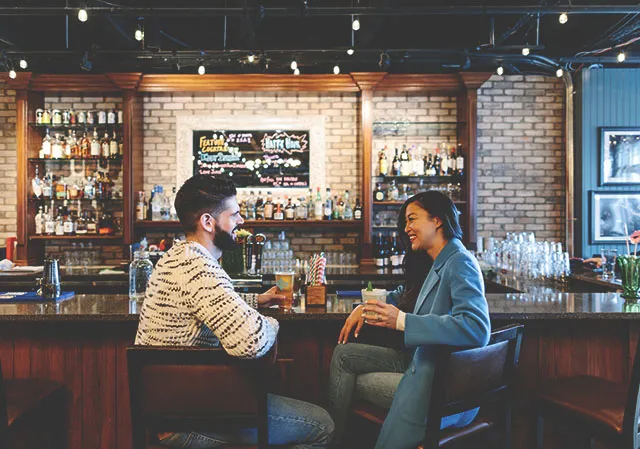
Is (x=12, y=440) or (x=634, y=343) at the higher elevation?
(x=634, y=343)

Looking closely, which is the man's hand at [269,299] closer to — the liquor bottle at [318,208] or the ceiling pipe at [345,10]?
the ceiling pipe at [345,10]

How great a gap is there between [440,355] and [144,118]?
5447mm

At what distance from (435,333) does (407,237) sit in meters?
0.85

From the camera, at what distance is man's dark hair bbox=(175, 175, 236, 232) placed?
2178 millimetres

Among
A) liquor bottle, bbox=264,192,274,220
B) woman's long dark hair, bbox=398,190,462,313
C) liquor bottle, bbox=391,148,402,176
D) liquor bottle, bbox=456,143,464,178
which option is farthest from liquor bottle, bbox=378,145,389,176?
woman's long dark hair, bbox=398,190,462,313

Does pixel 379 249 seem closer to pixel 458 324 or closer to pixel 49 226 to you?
pixel 49 226

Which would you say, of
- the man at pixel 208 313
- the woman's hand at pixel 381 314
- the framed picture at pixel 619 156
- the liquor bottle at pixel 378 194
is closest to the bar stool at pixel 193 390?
the man at pixel 208 313

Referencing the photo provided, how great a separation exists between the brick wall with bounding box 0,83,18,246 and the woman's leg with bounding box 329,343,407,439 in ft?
17.3

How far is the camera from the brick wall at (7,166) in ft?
21.3

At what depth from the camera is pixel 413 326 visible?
200 cm

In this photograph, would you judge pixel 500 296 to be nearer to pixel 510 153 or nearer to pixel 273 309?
pixel 273 309

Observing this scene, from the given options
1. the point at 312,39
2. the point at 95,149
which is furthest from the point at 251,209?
the point at 312,39

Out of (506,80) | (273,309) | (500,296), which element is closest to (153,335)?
(273,309)

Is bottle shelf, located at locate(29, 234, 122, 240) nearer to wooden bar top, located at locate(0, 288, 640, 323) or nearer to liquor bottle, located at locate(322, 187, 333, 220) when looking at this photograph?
liquor bottle, located at locate(322, 187, 333, 220)
